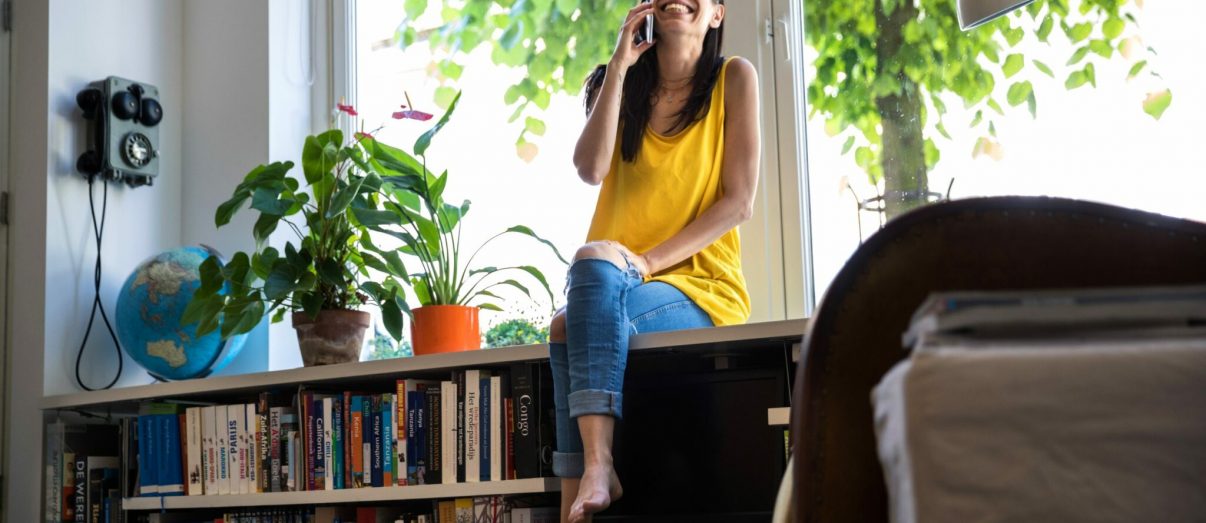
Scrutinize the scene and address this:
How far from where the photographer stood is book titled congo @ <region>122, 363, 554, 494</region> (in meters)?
2.51

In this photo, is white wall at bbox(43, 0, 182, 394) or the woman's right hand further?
white wall at bbox(43, 0, 182, 394)

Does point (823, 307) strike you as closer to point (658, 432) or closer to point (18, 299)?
point (658, 432)

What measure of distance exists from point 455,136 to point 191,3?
3.40ft

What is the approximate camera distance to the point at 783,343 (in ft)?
7.41

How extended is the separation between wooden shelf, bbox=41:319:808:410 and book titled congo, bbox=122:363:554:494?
0.12 ft

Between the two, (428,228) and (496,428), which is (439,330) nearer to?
(428,228)

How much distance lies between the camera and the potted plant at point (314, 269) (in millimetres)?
2896

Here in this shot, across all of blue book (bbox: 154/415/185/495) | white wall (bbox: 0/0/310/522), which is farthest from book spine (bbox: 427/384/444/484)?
white wall (bbox: 0/0/310/522)

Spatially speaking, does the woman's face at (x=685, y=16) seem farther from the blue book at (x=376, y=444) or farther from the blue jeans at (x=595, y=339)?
the blue book at (x=376, y=444)

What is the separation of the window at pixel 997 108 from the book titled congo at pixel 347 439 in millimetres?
831

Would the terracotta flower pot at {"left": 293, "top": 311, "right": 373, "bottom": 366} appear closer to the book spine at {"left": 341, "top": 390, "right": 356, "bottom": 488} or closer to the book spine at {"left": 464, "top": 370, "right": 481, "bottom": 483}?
the book spine at {"left": 341, "top": 390, "right": 356, "bottom": 488}

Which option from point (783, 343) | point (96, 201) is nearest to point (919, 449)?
point (783, 343)

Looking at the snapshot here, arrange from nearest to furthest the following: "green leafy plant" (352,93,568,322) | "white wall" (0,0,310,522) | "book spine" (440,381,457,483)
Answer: "book spine" (440,381,457,483), "green leafy plant" (352,93,568,322), "white wall" (0,0,310,522)

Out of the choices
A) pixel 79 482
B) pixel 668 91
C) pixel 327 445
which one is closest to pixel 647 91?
pixel 668 91
